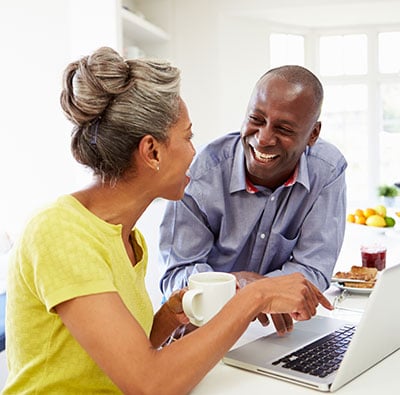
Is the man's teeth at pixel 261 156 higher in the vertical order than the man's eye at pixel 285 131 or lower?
lower

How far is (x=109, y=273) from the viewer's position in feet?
3.67

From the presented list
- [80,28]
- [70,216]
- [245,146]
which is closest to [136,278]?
[70,216]

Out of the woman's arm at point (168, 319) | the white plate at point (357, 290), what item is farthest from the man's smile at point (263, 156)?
the woman's arm at point (168, 319)

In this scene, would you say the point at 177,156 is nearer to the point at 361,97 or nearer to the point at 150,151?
the point at 150,151

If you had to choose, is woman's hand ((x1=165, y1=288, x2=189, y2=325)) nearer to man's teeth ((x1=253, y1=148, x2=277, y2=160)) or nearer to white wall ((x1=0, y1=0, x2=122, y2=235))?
man's teeth ((x1=253, y1=148, x2=277, y2=160))

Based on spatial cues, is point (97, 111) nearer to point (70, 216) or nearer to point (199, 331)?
point (70, 216)

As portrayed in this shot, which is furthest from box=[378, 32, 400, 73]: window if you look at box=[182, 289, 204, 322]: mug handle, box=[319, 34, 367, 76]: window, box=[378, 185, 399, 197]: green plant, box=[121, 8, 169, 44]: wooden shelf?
box=[182, 289, 204, 322]: mug handle

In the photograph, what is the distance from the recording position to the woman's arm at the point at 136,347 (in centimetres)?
102

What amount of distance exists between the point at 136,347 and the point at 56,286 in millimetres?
170

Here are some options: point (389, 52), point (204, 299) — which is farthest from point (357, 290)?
point (389, 52)

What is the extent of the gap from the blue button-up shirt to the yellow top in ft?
1.83

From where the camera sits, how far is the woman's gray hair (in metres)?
1.20

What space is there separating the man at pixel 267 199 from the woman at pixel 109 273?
45 centimetres

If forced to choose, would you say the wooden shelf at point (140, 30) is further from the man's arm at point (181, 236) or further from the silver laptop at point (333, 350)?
the silver laptop at point (333, 350)
